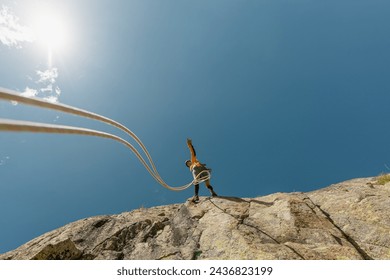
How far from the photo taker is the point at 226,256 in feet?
25.2

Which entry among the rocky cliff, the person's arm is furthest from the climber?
the rocky cliff

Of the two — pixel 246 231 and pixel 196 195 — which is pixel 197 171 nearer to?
pixel 196 195

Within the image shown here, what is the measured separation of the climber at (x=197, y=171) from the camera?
44.7ft

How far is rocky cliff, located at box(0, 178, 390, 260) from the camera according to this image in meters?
7.57

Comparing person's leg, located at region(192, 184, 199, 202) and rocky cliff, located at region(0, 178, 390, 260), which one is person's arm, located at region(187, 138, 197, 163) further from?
rocky cliff, located at region(0, 178, 390, 260)

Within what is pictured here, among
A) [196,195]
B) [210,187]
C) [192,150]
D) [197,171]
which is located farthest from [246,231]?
[192,150]

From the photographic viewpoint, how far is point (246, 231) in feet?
28.9

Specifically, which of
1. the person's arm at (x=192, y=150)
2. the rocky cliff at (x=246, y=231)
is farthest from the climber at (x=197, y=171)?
the rocky cliff at (x=246, y=231)

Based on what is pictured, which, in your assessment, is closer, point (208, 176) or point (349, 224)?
point (349, 224)

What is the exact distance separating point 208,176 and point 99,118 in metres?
10.0

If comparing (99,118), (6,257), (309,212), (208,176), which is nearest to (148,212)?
(208,176)

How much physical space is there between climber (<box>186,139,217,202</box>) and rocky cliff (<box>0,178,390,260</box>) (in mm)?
1021

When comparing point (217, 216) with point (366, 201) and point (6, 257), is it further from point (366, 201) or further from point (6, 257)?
point (6, 257)

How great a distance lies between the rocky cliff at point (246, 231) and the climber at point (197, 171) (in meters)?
1.02
